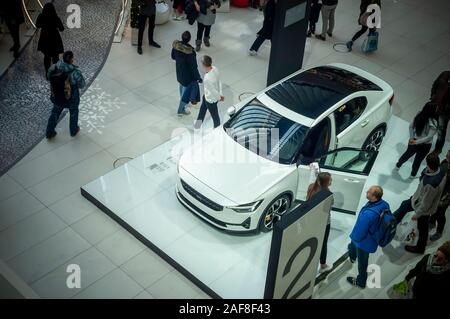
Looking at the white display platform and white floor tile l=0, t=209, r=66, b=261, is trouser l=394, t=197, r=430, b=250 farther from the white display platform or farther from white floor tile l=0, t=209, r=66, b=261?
white floor tile l=0, t=209, r=66, b=261

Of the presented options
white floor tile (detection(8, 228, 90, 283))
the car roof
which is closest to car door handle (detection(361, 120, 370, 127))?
the car roof

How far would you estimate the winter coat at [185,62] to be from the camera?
9.82 metres

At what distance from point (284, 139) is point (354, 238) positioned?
6.02 feet

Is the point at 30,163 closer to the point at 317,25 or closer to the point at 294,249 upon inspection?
the point at 294,249

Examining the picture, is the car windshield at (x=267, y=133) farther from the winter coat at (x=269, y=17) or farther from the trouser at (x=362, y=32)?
the trouser at (x=362, y=32)

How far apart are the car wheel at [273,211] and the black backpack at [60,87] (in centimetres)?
383

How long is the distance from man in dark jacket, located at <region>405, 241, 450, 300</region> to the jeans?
693mm

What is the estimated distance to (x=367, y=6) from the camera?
12469 mm

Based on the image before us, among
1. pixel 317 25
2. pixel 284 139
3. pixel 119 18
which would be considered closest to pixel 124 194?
pixel 284 139

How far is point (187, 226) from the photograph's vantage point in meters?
8.22

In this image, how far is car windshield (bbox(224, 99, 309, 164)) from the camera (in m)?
8.11

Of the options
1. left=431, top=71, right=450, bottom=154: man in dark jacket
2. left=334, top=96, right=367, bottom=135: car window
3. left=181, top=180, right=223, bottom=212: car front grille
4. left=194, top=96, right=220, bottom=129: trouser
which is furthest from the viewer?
left=194, top=96, right=220, bottom=129: trouser

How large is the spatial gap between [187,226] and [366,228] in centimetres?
261

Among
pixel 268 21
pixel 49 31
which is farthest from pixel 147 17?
pixel 268 21
